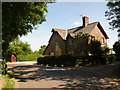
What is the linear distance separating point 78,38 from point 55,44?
9.49 m

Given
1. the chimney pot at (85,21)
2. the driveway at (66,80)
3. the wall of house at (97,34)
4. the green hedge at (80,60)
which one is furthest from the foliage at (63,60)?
the chimney pot at (85,21)

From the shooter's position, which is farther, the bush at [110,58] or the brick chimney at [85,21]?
the brick chimney at [85,21]

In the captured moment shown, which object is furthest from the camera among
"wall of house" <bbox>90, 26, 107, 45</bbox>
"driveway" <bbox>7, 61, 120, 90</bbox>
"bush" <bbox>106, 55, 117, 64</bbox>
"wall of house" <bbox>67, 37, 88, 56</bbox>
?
"wall of house" <bbox>90, 26, 107, 45</bbox>

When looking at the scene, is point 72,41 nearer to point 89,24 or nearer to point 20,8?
point 89,24

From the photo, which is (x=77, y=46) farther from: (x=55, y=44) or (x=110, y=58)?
(x=110, y=58)

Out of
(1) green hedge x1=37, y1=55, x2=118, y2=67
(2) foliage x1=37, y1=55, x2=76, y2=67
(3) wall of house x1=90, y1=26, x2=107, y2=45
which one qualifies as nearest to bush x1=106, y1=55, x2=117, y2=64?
(1) green hedge x1=37, y1=55, x2=118, y2=67

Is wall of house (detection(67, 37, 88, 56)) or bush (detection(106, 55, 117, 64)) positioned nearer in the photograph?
bush (detection(106, 55, 117, 64))

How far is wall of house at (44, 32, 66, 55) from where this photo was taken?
35.6 m

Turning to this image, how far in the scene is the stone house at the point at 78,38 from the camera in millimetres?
30500

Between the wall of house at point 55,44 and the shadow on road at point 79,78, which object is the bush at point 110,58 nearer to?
the shadow on road at point 79,78

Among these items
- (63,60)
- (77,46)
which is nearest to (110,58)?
(77,46)

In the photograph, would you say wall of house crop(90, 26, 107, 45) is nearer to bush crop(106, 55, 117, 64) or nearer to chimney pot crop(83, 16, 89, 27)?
chimney pot crop(83, 16, 89, 27)

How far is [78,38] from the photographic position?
98.8 feet

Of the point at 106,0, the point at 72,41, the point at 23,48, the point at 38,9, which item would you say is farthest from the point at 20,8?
the point at 23,48
